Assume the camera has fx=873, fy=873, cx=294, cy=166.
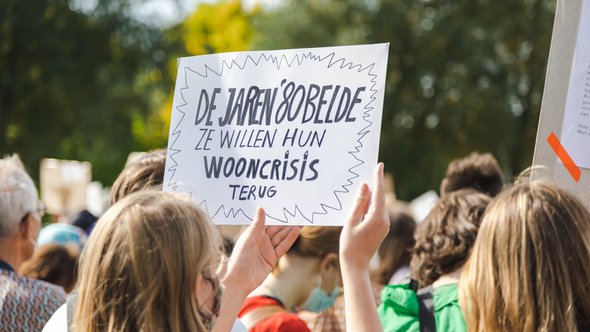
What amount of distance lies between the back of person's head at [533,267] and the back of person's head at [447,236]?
119cm

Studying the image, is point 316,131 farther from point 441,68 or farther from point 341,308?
point 441,68

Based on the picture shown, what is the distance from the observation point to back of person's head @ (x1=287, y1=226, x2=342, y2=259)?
3.96 m

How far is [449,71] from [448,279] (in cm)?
1955

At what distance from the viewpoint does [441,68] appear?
22562mm

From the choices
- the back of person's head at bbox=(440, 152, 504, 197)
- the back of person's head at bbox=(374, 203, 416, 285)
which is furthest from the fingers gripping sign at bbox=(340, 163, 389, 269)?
the back of person's head at bbox=(374, 203, 416, 285)

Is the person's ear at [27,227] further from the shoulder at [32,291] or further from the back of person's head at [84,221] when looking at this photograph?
the back of person's head at [84,221]

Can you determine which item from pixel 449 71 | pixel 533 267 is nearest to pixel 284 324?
pixel 533 267

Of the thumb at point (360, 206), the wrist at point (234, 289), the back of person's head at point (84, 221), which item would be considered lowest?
the back of person's head at point (84, 221)

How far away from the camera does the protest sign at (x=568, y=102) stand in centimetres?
302

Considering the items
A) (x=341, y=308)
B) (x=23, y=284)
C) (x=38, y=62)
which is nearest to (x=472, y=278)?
(x=23, y=284)

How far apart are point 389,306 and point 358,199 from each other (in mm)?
838

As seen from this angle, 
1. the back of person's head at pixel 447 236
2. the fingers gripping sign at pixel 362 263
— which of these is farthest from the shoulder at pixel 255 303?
the fingers gripping sign at pixel 362 263

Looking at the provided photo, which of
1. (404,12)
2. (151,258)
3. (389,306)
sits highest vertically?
(404,12)

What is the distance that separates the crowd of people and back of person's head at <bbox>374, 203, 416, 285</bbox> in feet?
5.66
